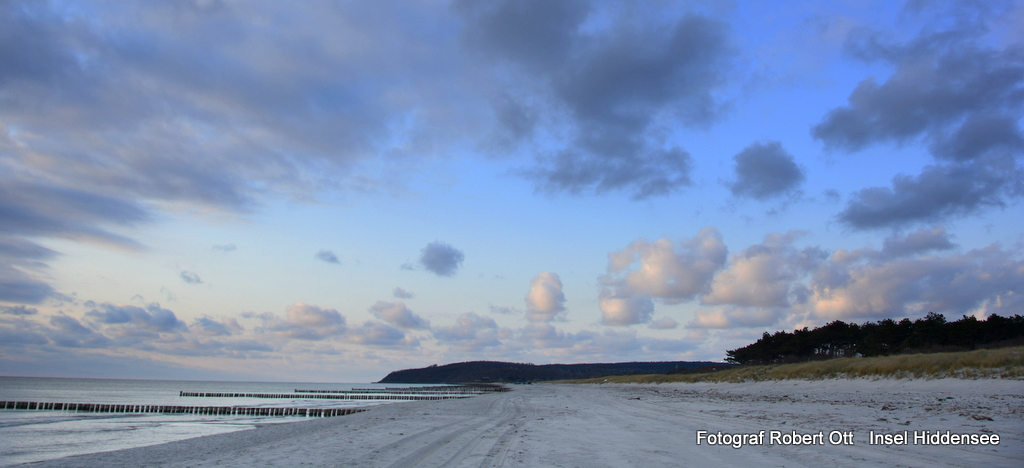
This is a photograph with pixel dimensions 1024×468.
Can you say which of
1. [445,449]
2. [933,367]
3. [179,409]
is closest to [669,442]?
[445,449]

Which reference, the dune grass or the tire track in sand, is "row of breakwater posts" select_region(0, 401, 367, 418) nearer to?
the tire track in sand

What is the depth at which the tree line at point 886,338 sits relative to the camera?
51.2 meters

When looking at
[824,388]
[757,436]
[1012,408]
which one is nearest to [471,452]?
[757,436]

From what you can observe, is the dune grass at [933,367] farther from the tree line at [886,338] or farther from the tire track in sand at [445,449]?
the tire track in sand at [445,449]

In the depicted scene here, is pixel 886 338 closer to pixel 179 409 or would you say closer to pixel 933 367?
pixel 933 367

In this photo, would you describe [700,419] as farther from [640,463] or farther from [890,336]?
[890,336]

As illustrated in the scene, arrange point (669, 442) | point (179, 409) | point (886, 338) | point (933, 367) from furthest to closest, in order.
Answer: point (886, 338) < point (179, 409) < point (933, 367) < point (669, 442)

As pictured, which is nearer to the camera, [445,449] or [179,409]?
[445,449]

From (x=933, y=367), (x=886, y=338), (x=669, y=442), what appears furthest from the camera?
(x=886, y=338)

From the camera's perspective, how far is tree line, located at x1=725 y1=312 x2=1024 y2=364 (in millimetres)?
51219

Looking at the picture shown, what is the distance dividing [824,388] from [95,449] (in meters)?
38.0

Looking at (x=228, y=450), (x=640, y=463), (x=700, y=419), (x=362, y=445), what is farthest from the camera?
(x=700, y=419)

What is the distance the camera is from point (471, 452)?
41.0 feet

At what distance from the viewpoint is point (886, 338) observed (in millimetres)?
59531
